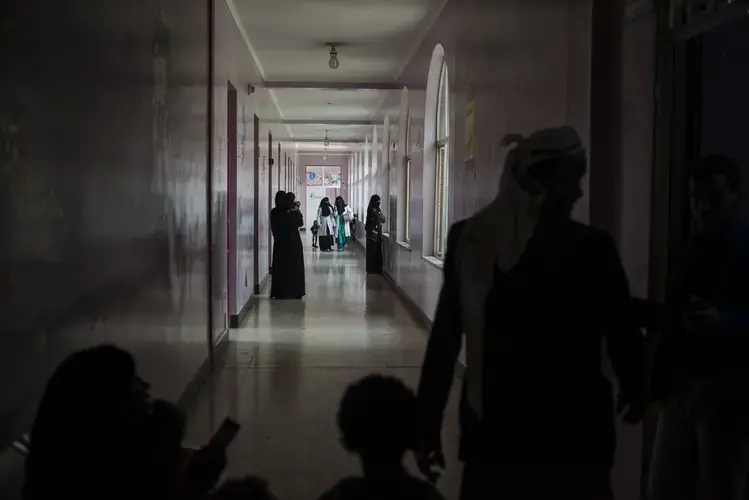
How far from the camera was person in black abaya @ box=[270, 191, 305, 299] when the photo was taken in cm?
1030

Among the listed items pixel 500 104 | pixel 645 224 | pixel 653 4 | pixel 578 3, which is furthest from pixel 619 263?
pixel 500 104

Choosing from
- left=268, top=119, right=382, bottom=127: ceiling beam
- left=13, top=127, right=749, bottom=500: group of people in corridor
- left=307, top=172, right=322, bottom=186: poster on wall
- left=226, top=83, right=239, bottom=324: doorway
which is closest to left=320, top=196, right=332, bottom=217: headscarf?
left=268, top=119, right=382, bottom=127: ceiling beam

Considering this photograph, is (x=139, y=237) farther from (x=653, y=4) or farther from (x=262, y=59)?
(x=262, y=59)

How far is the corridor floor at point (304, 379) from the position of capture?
3.58 meters

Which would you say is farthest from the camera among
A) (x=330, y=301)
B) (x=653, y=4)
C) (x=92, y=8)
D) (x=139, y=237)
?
(x=330, y=301)

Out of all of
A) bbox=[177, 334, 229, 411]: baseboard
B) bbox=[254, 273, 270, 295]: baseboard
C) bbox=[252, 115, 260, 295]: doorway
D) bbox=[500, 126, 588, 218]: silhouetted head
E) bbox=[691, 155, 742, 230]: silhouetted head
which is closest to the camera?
bbox=[500, 126, 588, 218]: silhouetted head

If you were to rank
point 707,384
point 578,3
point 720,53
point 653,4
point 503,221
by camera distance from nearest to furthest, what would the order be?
point 503,221 → point 707,384 → point 720,53 → point 653,4 → point 578,3

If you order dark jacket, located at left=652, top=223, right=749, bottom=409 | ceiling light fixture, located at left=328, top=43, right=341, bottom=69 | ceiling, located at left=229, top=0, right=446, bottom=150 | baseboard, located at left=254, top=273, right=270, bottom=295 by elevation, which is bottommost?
baseboard, located at left=254, top=273, right=270, bottom=295

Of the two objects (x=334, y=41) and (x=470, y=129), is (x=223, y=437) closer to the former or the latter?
(x=470, y=129)

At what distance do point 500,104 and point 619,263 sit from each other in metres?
2.95

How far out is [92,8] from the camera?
3098 mm

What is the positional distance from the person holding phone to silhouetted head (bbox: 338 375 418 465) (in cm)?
69

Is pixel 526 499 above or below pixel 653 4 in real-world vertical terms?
below

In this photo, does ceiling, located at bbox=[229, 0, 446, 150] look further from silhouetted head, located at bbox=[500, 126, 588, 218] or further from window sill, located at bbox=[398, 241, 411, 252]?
silhouetted head, located at bbox=[500, 126, 588, 218]
